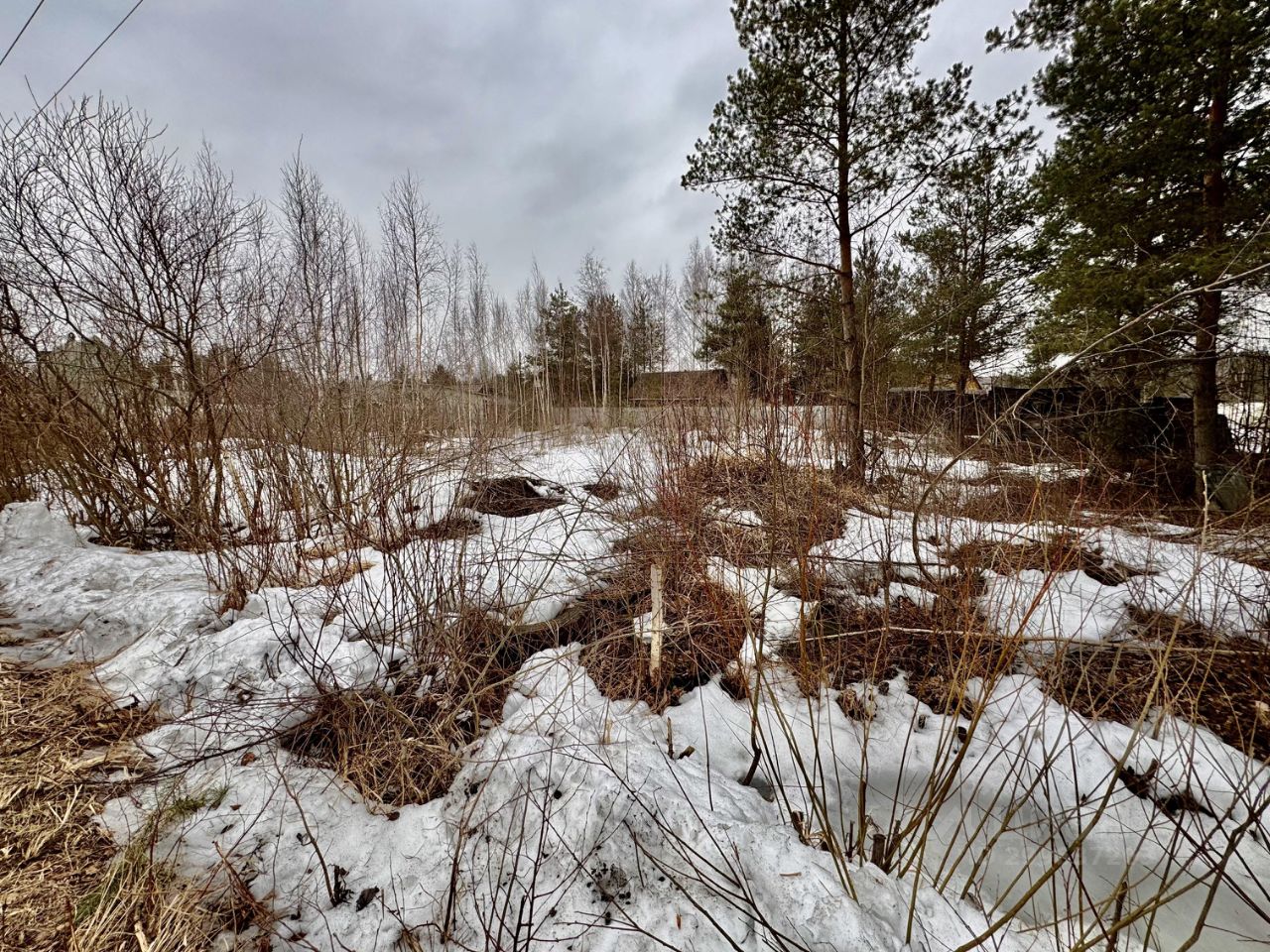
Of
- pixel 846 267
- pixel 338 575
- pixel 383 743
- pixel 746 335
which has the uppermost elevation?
pixel 846 267

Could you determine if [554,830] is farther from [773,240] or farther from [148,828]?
[773,240]

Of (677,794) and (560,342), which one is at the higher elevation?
(560,342)

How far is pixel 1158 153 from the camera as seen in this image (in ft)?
17.5

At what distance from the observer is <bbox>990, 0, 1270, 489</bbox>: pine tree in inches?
191

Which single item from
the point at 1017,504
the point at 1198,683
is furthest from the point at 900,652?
the point at 1017,504

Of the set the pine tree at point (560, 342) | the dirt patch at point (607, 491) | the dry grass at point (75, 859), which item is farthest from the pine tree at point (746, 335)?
the pine tree at point (560, 342)

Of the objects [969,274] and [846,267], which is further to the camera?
[969,274]

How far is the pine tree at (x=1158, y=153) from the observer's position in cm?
486

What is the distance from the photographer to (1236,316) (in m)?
5.45

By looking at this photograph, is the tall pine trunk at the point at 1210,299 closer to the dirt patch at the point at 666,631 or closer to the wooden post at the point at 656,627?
the dirt patch at the point at 666,631

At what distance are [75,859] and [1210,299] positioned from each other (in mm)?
9876

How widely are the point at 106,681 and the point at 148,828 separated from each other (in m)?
1.28

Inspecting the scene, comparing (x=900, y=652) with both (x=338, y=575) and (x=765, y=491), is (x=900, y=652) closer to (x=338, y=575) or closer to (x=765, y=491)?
(x=765, y=491)

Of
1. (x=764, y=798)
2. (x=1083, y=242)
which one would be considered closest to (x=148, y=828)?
(x=764, y=798)
